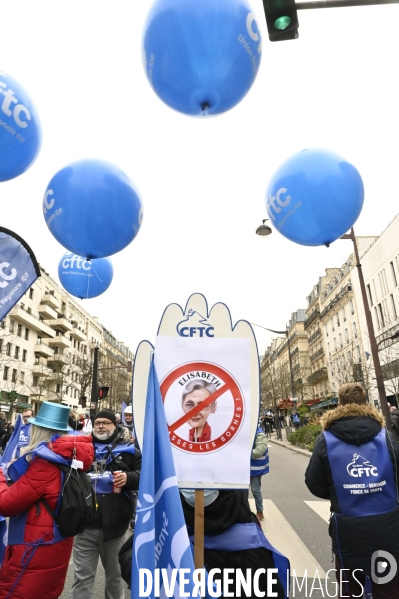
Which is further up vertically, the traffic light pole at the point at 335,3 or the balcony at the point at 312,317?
the balcony at the point at 312,317

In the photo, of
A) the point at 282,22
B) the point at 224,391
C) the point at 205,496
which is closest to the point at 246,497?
the point at 205,496

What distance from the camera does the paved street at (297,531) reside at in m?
4.83

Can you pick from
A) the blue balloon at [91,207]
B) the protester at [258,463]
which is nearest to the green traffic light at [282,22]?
the blue balloon at [91,207]

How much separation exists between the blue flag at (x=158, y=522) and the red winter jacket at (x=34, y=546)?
3.92 ft

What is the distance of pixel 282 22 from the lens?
4242mm

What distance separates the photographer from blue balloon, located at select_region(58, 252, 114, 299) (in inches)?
260

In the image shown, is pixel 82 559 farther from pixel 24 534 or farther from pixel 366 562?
pixel 366 562

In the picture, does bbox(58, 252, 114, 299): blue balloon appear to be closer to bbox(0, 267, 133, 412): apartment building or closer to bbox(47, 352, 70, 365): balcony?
bbox(0, 267, 133, 412): apartment building

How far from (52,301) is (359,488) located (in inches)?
2343

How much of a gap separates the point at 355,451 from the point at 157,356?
1.58 metres

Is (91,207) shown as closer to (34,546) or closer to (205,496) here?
(34,546)

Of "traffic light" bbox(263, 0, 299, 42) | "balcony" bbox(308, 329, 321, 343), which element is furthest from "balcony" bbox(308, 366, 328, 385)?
"traffic light" bbox(263, 0, 299, 42)

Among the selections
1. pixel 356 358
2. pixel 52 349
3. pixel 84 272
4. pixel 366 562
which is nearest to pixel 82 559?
pixel 366 562

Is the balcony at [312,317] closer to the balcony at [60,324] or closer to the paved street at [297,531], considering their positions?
the balcony at [60,324]
